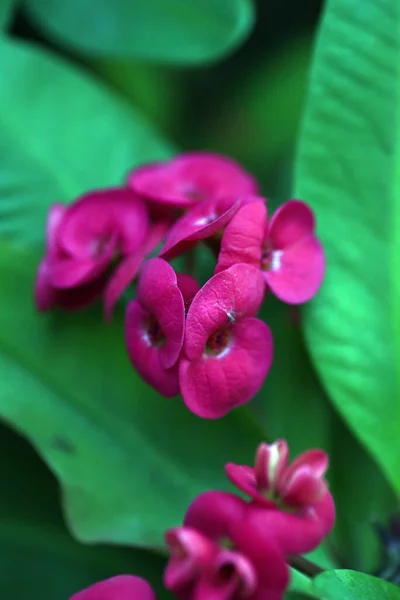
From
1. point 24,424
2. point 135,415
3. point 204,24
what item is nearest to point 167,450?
point 135,415

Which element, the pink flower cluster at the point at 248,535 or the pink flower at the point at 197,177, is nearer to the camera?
the pink flower cluster at the point at 248,535

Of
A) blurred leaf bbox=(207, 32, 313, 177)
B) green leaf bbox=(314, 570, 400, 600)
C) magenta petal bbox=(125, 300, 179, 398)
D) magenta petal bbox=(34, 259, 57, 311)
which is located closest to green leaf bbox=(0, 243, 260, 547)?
magenta petal bbox=(34, 259, 57, 311)

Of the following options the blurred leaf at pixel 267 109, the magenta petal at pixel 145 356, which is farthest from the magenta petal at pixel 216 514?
the blurred leaf at pixel 267 109

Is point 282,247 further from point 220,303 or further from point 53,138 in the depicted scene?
point 53,138

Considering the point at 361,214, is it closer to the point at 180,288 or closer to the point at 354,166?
the point at 354,166

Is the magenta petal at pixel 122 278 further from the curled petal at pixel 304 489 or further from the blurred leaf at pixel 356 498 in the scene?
the blurred leaf at pixel 356 498

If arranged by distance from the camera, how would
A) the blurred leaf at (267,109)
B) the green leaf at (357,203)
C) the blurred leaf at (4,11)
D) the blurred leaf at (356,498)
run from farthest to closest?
the blurred leaf at (267,109)
the blurred leaf at (4,11)
the blurred leaf at (356,498)
the green leaf at (357,203)

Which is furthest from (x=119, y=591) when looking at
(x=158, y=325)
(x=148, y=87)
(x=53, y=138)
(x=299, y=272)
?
(x=148, y=87)
